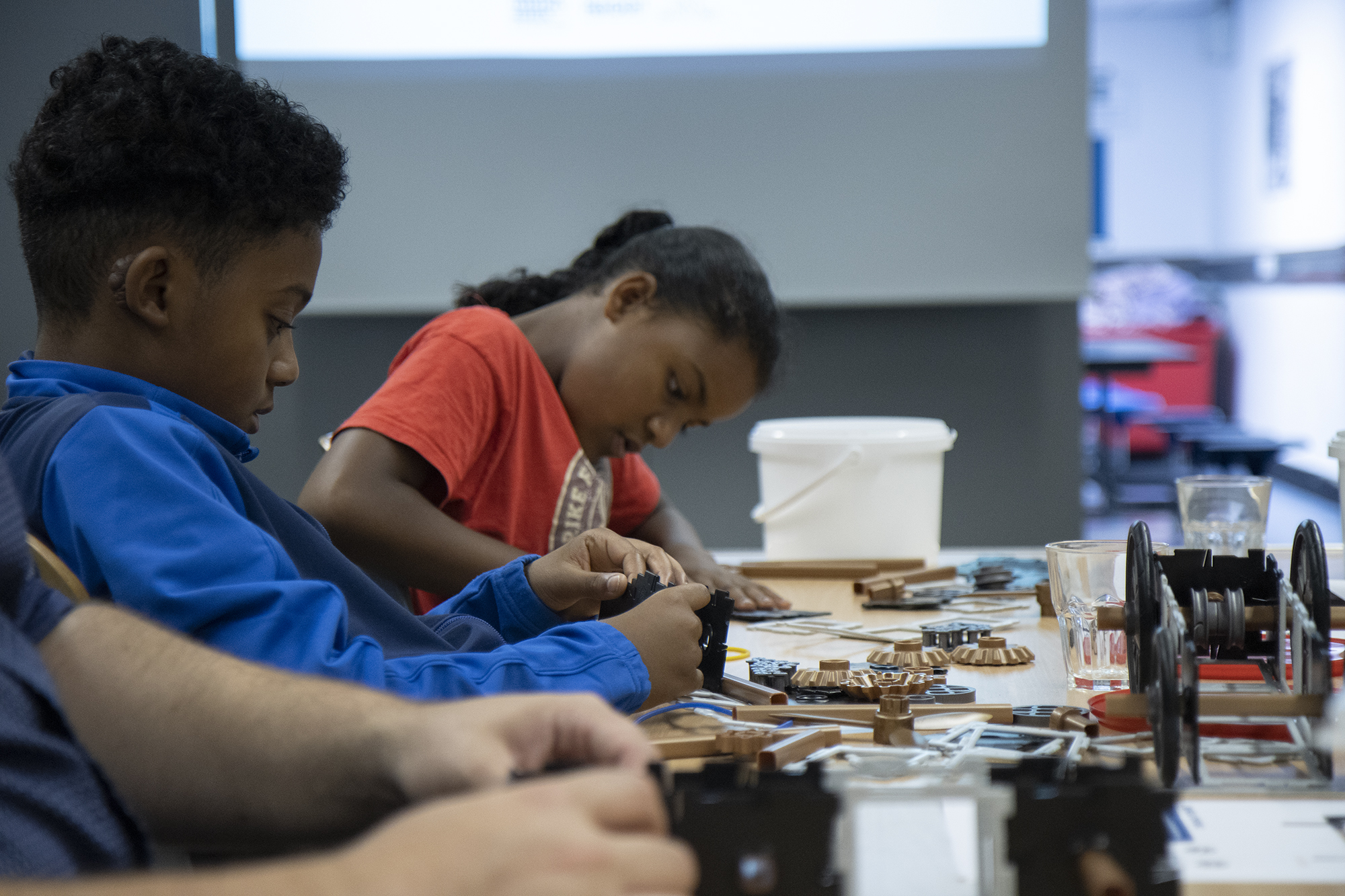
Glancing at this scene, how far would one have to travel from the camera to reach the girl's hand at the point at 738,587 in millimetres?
1261

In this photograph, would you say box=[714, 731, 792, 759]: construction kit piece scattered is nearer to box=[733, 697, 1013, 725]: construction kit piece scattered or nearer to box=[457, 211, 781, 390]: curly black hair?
box=[733, 697, 1013, 725]: construction kit piece scattered

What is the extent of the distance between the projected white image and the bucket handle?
1.11 metres

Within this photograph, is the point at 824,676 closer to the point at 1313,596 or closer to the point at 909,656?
the point at 909,656

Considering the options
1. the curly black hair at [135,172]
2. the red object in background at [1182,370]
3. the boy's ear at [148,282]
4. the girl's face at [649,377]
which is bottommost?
the red object in background at [1182,370]

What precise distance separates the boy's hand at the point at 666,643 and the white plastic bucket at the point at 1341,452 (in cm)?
63

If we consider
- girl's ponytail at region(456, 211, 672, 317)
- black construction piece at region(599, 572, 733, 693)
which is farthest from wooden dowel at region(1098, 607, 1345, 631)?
girl's ponytail at region(456, 211, 672, 317)

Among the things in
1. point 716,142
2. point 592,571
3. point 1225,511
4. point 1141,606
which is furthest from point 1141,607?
point 716,142

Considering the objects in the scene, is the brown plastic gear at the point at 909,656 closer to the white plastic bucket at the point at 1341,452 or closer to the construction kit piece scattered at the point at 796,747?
the construction kit piece scattered at the point at 796,747

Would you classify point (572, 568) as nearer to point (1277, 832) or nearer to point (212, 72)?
Answer: point (212, 72)

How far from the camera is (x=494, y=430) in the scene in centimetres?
143

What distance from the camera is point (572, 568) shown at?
983 mm

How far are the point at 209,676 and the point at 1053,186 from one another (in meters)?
2.09

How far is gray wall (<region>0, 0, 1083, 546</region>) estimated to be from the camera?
8.25ft

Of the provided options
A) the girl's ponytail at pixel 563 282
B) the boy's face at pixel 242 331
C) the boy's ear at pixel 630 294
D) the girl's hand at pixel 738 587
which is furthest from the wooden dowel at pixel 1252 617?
the girl's ponytail at pixel 563 282
